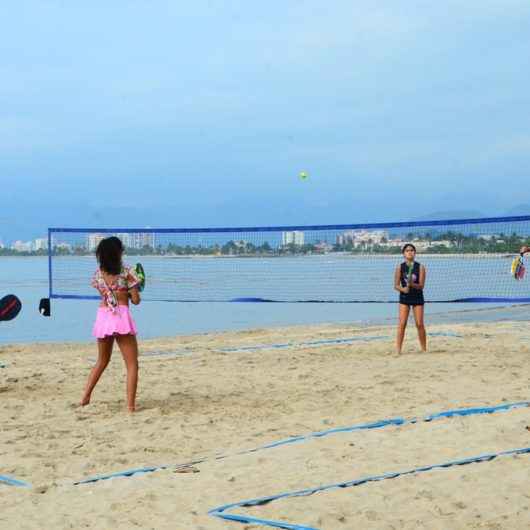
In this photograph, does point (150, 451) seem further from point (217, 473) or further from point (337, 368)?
point (337, 368)

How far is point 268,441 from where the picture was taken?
5.52 m

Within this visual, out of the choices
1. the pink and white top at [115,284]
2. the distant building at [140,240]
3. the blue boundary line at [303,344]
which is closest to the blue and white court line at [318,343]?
the blue boundary line at [303,344]

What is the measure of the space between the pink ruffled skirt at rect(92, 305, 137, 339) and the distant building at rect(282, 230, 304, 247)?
32.2 ft

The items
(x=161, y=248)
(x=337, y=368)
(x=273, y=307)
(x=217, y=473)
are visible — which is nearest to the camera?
(x=217, y=473)

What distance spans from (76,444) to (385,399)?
2675 millimetres

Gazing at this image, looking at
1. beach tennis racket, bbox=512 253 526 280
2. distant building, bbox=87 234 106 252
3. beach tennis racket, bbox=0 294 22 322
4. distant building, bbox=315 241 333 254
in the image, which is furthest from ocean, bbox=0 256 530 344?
beach tennis racket, bbox=0 294 22 322

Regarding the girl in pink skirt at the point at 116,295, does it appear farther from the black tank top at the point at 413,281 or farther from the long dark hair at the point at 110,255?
the black tank top at the point at 413,281

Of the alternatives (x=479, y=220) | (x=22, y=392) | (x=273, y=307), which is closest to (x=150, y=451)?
(x=22, y=392)

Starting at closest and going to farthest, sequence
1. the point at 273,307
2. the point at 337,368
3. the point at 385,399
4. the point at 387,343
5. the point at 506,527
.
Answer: the point at 506,527
the point at 385,399
the point at 337,368
the point at 387,343
the point at 273,307

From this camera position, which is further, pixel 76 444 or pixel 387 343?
pixel 387 343

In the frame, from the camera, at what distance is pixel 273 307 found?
2569cm

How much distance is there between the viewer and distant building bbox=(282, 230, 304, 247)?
1609 centimetres

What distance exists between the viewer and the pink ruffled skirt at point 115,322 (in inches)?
248

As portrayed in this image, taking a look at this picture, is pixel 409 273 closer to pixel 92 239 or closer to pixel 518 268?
pixel 518 268
